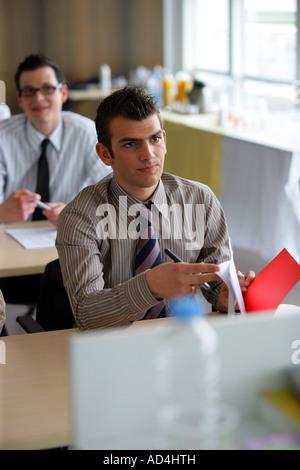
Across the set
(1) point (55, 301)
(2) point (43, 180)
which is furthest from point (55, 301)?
Answer: (2) point (43, 180)

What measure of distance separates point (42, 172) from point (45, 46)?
13.6ft

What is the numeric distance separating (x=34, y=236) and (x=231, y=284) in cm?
119

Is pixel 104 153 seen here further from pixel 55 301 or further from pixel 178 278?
pixel 178 278

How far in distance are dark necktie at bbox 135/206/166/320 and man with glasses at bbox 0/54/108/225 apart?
1.24 meters

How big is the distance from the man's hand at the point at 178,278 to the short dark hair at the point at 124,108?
507 mm

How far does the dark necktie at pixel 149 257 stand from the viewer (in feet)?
5.88

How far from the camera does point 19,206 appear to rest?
7.89 feet

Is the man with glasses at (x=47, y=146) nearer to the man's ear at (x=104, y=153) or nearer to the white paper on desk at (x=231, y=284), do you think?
the man's ear at (x=104, y=153)

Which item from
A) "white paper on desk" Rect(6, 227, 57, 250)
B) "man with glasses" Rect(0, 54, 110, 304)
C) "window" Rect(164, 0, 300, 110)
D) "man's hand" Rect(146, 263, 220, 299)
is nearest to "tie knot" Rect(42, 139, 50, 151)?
"man with glasses" Rect(0, 54, 110, 304)

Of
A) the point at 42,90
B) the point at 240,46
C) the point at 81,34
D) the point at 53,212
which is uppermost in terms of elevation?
the point at 81,34

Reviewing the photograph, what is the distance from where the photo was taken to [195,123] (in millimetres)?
4844

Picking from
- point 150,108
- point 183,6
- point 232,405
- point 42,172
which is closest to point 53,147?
point 42,172

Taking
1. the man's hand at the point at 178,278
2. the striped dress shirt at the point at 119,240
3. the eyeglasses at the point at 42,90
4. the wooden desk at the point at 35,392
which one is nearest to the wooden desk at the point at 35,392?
the wooden desk at the point at 35,392

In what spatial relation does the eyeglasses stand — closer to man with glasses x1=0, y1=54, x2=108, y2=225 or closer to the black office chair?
man with glasses x1=0, y1=54, x2=108, y2=225
